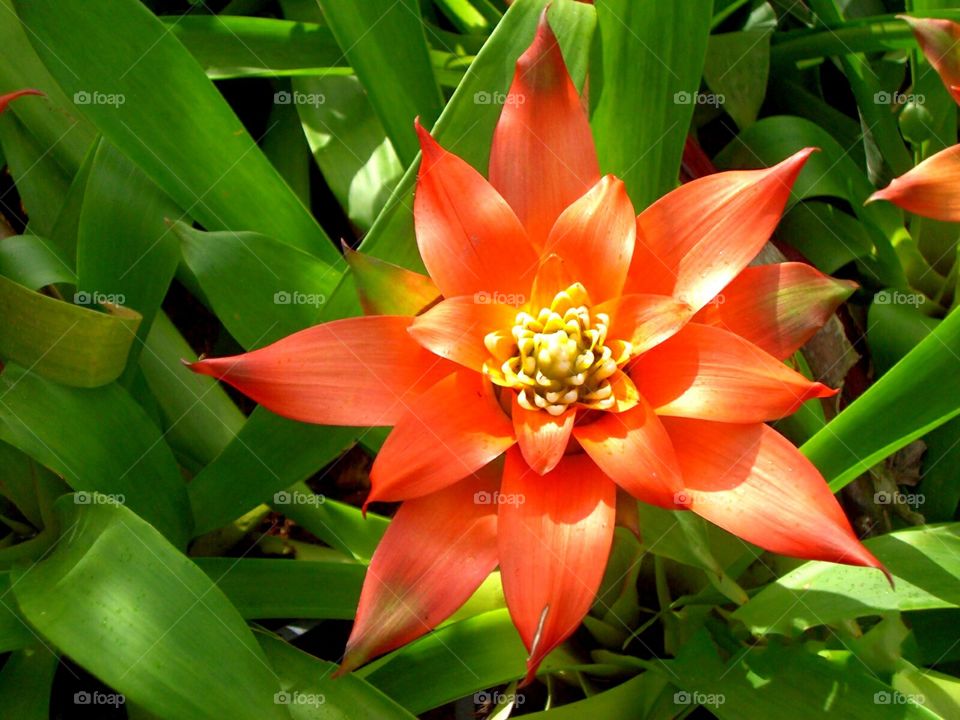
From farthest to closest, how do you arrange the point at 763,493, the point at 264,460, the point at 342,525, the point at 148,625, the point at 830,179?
the point at 830,179
the point at 342,525
the point at 264,460
the point at 148,625
the point at 763,493

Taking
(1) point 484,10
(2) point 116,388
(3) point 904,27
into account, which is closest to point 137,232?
(2) point 116,388

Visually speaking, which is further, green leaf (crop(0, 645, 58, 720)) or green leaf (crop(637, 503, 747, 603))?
green leaf (crop(0, 645, 58, 720))

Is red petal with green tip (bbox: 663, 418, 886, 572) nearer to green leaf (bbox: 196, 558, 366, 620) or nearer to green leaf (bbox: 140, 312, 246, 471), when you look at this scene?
green leaf (bbox: 196, 558, 366, 620)

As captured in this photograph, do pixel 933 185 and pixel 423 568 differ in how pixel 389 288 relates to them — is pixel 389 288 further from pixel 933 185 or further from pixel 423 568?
pixel 933 185

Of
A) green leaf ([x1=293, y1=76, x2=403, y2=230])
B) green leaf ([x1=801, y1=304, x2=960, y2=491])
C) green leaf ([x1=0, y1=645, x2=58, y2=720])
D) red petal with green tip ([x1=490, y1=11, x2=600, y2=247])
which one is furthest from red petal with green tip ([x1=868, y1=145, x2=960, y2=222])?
green leaf ([x1=0, y1=645, x2=58, y2=720])

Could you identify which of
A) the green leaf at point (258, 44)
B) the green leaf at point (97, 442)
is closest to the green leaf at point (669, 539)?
the green leaf at point (97, 442)

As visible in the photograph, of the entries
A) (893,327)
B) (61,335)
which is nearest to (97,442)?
(61,335)
